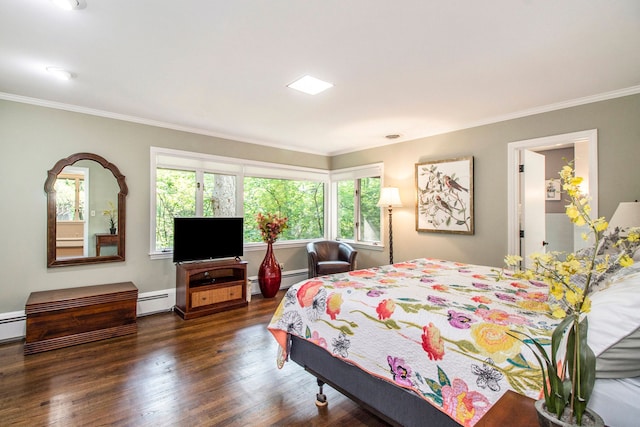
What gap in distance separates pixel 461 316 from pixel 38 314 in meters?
3.66

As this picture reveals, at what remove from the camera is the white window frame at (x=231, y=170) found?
4.07m

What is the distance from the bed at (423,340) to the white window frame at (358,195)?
9.19ft

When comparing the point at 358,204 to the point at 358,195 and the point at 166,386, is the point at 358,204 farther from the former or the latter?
the point at 166,386

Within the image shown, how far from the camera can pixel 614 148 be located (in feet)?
9.88

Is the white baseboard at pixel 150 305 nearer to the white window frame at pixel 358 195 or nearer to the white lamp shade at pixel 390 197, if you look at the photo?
the white window frame at pixel 358 195

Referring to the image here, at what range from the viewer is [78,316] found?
10.3 ft

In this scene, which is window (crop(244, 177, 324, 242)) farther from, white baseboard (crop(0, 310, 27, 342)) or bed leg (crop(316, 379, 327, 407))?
bed leg (crop(316, 379, 327, 407))

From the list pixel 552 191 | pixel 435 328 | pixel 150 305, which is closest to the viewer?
pixel 435 328

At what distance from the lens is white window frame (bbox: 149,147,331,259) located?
407 cm

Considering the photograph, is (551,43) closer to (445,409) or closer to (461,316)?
(461,316)

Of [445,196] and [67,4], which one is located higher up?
[67,4]

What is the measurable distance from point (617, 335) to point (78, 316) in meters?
4.02

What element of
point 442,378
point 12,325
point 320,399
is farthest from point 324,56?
point 12,325

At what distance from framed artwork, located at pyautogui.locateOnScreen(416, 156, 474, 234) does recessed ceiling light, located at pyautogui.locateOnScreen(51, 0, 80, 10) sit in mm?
3980
